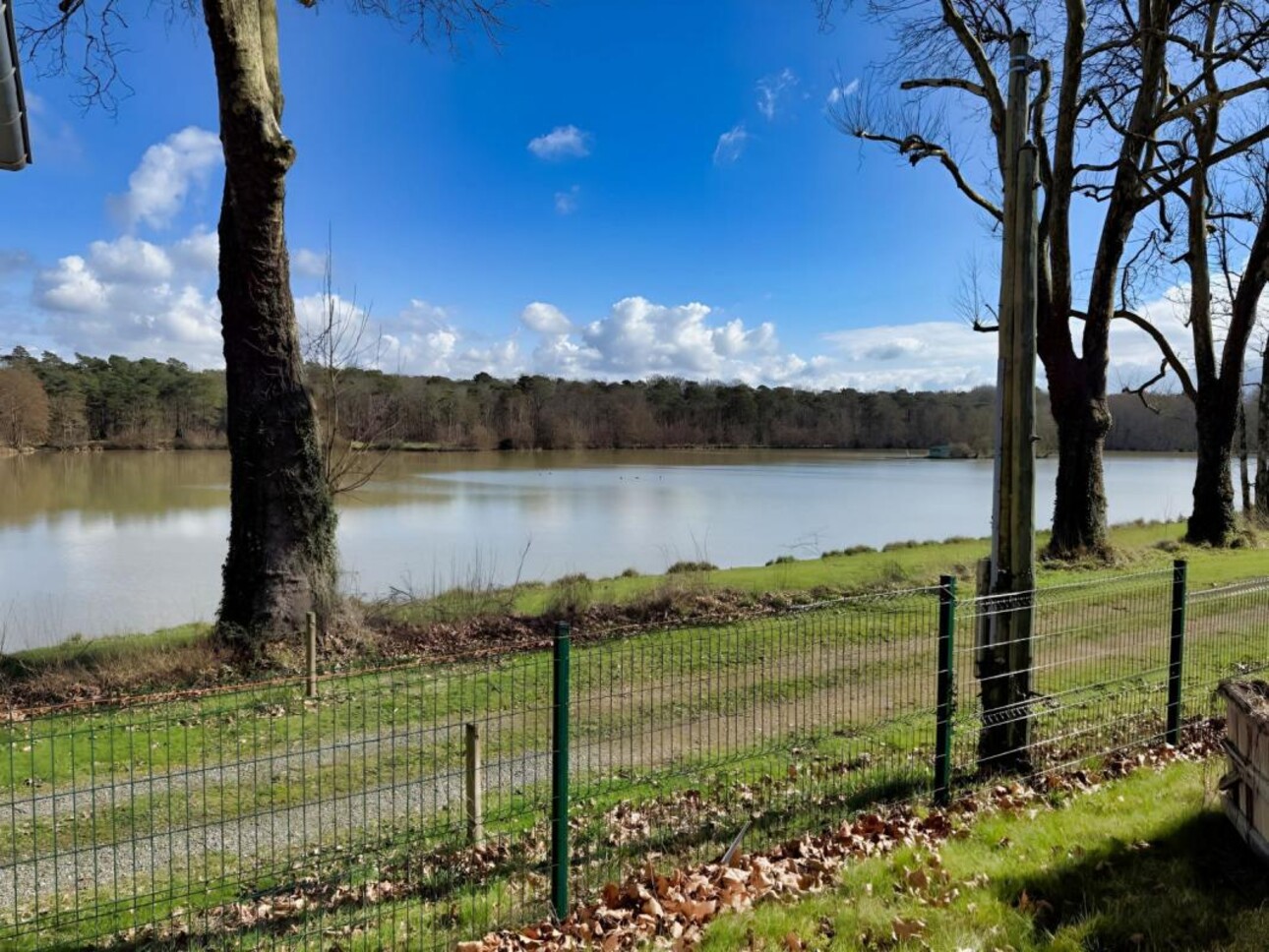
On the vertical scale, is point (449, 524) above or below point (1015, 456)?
below

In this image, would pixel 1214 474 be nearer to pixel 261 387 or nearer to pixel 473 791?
pixel 261 387

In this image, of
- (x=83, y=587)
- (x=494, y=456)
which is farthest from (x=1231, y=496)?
(x=494, y=456)

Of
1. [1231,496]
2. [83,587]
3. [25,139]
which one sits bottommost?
[83,587]

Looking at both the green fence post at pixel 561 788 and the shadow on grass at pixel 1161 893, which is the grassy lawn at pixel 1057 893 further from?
the green fence post at pixel 561 788

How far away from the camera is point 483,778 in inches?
225

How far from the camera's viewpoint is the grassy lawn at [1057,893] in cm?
323

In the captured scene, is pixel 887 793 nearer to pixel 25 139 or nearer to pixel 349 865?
pixel 349 865

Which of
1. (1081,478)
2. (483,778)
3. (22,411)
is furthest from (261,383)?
(22,411)

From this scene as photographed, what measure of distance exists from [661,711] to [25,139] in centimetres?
574

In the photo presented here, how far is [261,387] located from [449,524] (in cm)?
1675

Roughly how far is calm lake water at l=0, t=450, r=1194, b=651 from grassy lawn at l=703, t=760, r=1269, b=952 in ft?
30.3

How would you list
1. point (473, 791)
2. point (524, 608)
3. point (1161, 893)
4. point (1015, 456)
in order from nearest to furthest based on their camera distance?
1. point (1161, 893)
2. point (473, 791)
3. point (1015, 456)
4. point (524, 608)

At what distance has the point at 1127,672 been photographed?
25.5ft

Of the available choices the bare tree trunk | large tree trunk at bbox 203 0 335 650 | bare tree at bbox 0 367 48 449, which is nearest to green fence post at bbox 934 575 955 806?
large tree trunk at bbox 203 0 335 650
